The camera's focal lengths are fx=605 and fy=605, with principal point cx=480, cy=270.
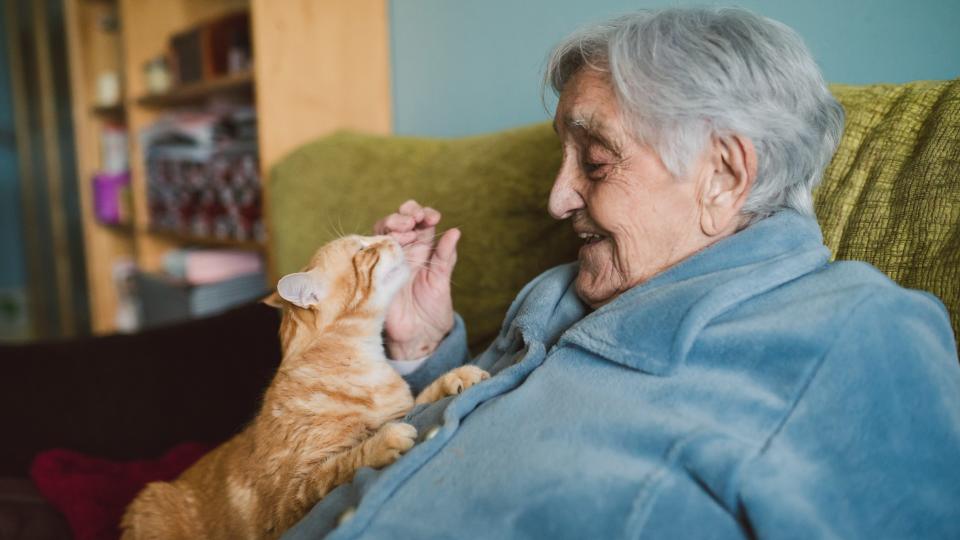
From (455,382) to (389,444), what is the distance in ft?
0.51

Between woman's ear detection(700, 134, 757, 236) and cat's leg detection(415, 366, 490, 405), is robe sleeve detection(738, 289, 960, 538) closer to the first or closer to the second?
woman's ear detection(700, 134, 757, 236)

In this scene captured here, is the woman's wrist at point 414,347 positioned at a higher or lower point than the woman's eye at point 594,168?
lower

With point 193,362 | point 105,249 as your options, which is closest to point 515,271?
point 193,362

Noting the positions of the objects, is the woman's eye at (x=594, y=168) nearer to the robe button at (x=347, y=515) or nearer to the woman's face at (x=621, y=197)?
the woman's face at (x=621, y=197)

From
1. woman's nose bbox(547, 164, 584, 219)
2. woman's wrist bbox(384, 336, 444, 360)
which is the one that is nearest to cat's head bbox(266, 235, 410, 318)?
woman's wrist bbox(384, 336, 444, 360)

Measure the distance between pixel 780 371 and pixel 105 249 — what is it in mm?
3792

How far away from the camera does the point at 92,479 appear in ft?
4.22

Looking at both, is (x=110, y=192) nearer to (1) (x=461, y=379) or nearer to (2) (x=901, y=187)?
(1) (x=461, y=379)

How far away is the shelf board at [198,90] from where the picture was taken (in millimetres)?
2157

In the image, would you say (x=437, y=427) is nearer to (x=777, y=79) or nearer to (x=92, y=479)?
(x=777, y=79)

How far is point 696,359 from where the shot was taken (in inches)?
26.7

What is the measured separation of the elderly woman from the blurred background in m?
0.34

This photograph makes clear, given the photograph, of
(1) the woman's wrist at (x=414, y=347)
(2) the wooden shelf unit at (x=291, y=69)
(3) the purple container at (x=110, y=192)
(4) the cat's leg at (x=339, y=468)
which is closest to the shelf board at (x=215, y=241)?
(2) the wooden shelf unit at (x=291, y=69)

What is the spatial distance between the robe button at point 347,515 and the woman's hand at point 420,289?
51 cm
